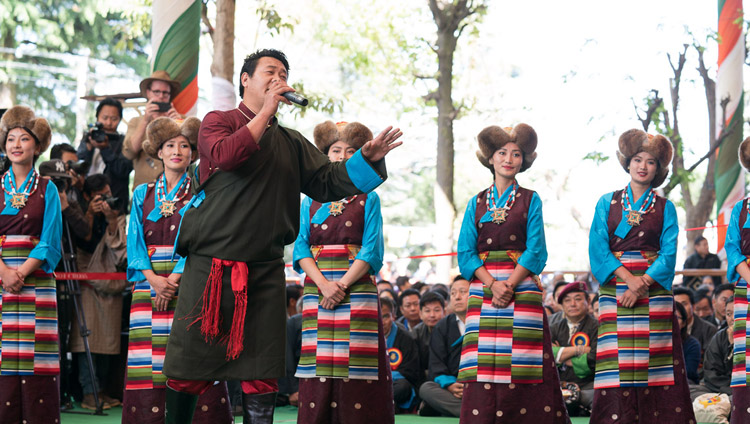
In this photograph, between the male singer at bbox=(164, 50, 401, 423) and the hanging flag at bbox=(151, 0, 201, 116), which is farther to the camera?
the hanging flag at bbox=(151, 0, 201, 116)

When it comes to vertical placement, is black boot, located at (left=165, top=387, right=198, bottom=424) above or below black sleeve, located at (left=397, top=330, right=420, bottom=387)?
above

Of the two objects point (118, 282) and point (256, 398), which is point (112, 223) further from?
point (256, 398)

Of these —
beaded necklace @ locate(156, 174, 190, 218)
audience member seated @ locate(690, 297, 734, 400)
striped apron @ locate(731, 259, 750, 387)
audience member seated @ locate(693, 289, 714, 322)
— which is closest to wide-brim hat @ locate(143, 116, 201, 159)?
beaded necklace @ locate(156, 174, 190, 218)

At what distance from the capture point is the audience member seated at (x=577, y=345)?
279 inches

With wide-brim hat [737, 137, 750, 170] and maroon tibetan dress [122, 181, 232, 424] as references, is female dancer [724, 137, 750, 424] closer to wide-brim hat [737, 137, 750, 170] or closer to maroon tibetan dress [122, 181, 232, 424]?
wide-brim hat [737, 137, 750, 170]

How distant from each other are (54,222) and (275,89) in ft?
8.08

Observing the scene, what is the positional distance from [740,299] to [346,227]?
2.30 meters

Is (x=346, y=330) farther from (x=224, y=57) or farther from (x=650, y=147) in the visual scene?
(x=224, y=57)

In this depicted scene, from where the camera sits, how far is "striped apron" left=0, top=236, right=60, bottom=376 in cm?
520

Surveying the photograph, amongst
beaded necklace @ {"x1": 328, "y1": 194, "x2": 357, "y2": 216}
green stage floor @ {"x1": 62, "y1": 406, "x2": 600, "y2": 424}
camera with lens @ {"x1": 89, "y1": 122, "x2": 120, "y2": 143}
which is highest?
camera with lens @ {"x1": 89, "y1": 122, "x2": 120, "y2": 143}

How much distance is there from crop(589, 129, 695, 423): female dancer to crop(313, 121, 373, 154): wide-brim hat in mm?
1459

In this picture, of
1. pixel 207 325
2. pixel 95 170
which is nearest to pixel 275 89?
pixel 207 325

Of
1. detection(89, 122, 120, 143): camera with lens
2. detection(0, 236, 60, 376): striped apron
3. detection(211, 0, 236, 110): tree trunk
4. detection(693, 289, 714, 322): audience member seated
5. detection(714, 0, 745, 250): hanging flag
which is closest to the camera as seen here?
detection(0, 236, 60, 376): striped apron

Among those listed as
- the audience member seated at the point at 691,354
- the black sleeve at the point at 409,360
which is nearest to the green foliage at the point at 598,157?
the audience member seated at the point at 691,354
